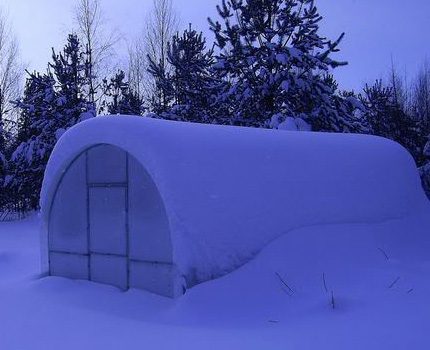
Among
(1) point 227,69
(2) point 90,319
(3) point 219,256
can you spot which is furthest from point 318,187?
(1) point 227,69

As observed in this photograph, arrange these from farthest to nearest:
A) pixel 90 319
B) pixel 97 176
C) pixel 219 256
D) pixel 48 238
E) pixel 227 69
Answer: pixel 227 69
pixel 48 238
pixel 97 176
pixel 219 256
pixel 90 319

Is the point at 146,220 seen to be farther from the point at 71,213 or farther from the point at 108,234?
the point at 71,213

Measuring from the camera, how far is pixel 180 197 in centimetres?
686

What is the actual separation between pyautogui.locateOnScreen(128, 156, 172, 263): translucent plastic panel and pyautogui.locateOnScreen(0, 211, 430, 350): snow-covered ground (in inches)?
23.5

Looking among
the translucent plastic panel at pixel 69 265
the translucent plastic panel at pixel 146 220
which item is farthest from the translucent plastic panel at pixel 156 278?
the translucent plastic panel at pixel 69 265

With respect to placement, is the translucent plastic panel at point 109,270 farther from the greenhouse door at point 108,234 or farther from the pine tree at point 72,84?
the pine tree at point 72,84

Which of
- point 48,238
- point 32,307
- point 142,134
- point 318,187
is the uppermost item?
point 142,134

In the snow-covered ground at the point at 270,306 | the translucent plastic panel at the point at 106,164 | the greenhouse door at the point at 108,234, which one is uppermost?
the translucent plastic panel at the point at 106,164

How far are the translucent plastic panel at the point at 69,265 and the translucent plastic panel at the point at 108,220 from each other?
373 millimetres

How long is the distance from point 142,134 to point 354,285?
350cm

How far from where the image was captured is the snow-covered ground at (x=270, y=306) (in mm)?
5414

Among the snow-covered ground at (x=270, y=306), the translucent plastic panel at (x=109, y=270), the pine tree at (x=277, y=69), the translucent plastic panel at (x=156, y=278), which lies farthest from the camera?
the pine tree at (x=277, y=69)

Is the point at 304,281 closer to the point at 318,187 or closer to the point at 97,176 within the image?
the point at 318,187

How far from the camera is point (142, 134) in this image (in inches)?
289
